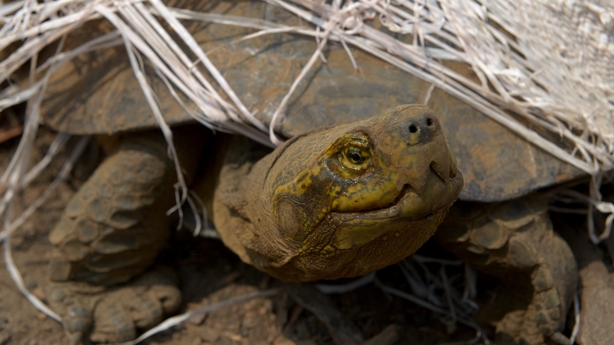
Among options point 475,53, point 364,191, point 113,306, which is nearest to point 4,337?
point 113,306

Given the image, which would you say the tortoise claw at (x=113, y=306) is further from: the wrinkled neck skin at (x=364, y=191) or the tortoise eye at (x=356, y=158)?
the tortoise eye at (x=356, y=158)

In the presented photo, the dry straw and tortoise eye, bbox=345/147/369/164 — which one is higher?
tortoise eye, bbox=345/147/369/164

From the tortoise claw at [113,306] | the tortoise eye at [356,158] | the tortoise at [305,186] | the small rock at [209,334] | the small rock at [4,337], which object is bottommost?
the small rock at [209,334]

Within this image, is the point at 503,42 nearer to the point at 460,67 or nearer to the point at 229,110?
the point at 460,67

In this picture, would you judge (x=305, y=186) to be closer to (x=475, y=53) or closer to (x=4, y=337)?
(x=475, y=53)

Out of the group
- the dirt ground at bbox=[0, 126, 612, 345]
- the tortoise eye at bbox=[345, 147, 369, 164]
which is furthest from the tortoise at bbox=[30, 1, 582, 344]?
the dirt ground at bbox=[0, 126, 612, 345]

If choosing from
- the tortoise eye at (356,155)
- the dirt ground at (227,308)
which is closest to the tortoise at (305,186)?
the tortoise eye at (356,155)

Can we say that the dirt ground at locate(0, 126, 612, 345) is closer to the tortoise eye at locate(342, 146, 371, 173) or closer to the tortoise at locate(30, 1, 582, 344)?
the tortoise at locate(30, 1, 582, 344)
